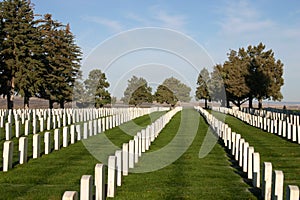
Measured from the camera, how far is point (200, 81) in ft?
367

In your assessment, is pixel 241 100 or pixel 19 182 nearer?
pixel 19 182

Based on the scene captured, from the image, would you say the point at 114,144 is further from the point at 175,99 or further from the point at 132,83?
the point at 175,99

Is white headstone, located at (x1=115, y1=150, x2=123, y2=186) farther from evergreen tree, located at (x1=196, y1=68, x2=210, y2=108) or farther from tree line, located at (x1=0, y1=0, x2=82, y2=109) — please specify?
evergreen tree, located at (x1=196, y1=68, x2=210, y2=108)

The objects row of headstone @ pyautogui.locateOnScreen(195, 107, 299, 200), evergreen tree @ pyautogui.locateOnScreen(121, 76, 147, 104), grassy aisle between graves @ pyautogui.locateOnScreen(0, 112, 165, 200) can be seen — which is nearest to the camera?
row of headstone @ pyautogui.locateOnScreen(195, 107, 299, 200)

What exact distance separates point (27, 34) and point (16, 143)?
118ft

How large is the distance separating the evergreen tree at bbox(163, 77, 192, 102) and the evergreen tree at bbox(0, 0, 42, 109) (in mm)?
65485

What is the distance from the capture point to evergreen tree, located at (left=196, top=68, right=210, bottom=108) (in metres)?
106

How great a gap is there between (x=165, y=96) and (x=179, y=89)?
581 centimetres

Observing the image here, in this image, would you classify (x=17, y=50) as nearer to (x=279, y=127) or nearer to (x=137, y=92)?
(x=279, y=127)

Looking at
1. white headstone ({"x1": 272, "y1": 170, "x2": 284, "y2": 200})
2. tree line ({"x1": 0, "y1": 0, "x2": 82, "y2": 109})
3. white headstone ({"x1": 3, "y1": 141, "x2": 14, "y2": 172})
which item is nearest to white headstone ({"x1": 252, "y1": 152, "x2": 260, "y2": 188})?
white headstone ({"x1": 272, "y1": 170, "x2": 284, "y2": 200})

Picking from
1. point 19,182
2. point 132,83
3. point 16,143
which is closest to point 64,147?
point 16,143

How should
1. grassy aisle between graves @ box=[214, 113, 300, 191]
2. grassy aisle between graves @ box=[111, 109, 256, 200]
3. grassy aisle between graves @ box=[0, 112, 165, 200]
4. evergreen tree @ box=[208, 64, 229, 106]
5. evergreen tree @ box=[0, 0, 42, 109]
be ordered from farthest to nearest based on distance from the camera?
evergreen tree @ box=[208, 64, 229, 106] → evergreen tree @ box=[0, 0, 42, 109] → grassy aisle between graves @ box=[214, 113, 300, 191] → grassy aisle between graves @ box=[111, 109, 256, 200] → grassy aisle between graves @ box=[0, 112, 165, 200]

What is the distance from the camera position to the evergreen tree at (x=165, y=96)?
388ft

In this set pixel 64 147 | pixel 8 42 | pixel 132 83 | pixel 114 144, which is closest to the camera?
pixel 64 147
